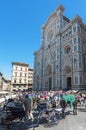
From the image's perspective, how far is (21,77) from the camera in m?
68.1

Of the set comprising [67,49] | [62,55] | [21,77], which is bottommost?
[21,77]

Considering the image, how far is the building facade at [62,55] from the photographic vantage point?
2898cm

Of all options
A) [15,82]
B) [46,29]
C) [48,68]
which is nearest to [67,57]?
[48,68]

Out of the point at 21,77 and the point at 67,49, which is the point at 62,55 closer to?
the point at 67,49

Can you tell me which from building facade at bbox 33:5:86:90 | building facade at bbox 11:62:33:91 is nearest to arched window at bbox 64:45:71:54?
building facade at bbox 33:5:86:90

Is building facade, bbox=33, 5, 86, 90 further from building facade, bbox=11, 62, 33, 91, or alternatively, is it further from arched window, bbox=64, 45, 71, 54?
building facade, bbox=11, 62, 33, 91

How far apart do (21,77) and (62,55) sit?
1533 inches

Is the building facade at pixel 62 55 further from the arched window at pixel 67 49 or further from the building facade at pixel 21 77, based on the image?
the building facade at pixel 21 77

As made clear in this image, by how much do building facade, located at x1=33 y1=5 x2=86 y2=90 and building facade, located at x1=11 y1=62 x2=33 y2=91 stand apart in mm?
22651

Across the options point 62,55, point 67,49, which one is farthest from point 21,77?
point 67,49

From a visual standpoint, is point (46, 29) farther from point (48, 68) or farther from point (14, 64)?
point (14, 64)

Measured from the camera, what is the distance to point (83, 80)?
28.4 metres

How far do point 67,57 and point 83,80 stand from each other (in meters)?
7.05

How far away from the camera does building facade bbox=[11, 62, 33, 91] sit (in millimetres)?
66037
